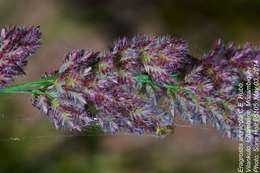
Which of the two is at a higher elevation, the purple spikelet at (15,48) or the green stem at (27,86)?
the purple spikelet at (15,48)

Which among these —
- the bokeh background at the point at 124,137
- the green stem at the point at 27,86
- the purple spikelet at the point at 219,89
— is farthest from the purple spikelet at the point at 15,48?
the bokeh background at the point at 124,137

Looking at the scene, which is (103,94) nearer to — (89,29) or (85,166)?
(85,166)

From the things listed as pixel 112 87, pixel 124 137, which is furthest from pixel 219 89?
pixel 124 137

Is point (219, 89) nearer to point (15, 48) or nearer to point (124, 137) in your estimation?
point (15, 48)

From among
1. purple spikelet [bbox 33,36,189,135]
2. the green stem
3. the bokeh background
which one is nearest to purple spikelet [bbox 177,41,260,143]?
purple spikelet [bbox 33,36,189,135]

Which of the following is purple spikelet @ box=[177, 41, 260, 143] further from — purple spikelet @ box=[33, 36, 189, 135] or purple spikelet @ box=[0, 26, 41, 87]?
purple spikelet @ box=[0, 26, 41, 87]

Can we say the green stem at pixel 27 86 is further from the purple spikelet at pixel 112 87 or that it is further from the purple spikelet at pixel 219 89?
the purple spikelet at pixel 219 89

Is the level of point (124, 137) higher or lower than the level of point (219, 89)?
lower
